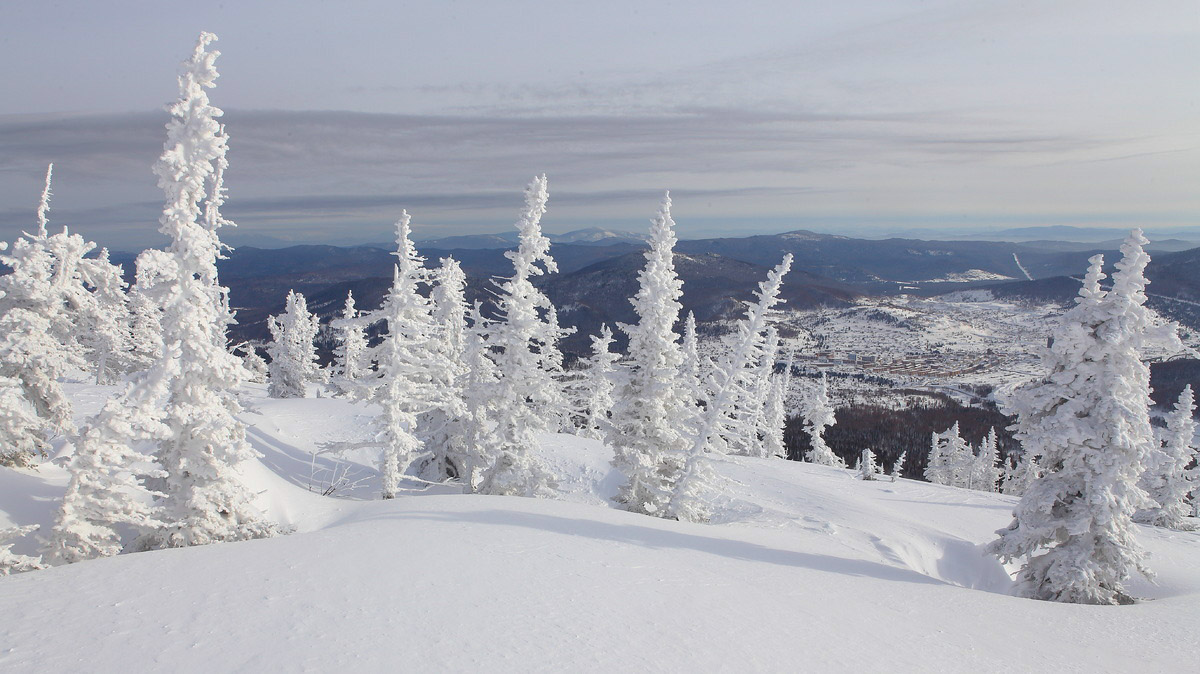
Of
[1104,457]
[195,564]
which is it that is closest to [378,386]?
[195,564]

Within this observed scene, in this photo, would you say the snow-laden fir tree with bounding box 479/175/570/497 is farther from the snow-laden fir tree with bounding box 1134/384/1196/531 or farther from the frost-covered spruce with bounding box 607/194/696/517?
the snow-laden fir tree with bounding box 1134/384/1196/531

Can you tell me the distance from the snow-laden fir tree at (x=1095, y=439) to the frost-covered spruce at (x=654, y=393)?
1062 cm

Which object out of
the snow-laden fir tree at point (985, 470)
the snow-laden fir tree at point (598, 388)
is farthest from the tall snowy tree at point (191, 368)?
the snow-laden fir tree at point (985, 470)

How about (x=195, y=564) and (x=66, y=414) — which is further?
(x=66, y=414)

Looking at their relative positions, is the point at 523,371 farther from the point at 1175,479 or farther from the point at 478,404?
the point at 1175,479

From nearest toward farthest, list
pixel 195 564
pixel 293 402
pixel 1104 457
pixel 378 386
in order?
pixel 195 564 → pixel 1104 457 → pixel 378 386 → pixel 293 402

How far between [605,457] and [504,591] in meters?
25.0

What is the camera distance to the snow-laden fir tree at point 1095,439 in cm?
1480

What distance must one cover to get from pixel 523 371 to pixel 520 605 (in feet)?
41.3

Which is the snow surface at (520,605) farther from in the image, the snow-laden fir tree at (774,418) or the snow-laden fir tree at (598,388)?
the snow-laden fir tree at (774,418)

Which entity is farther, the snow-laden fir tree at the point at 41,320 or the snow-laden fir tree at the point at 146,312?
the snow-laden fir tree at the point at 41,320

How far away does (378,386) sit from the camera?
18.7 metres

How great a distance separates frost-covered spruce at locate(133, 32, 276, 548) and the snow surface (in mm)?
1563

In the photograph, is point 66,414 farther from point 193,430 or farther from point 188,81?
point 188,81
